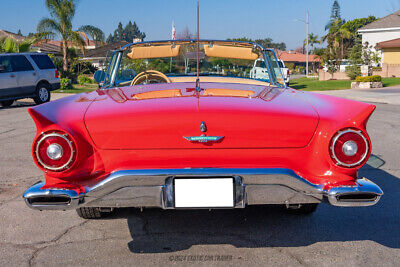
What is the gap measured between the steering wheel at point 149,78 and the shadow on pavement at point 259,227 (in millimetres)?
1197

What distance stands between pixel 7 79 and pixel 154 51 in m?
10.8

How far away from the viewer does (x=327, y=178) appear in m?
2.63

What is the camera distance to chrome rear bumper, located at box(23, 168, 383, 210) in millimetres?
2498

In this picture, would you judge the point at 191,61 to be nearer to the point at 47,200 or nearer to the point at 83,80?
the point at 47,200

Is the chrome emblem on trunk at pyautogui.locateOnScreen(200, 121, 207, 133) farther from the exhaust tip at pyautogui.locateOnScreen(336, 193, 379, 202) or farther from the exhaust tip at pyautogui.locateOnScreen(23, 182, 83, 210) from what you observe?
the exhaust tip at pyautogui.locateOnScreen(336, 193, 379, 202)

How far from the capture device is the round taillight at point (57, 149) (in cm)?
257

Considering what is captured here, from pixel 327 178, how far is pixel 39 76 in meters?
13.7

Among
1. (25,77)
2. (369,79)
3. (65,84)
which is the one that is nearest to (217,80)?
(25,77)

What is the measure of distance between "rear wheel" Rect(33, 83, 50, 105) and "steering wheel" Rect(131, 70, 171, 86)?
11459mm

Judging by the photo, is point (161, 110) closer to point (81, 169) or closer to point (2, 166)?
point (81, 169)

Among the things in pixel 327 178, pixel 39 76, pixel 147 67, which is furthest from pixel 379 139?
pixel 39 76

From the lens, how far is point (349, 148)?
2613 mm

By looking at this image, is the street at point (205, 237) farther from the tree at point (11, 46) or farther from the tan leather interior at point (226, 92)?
the tree at point (11, 46)

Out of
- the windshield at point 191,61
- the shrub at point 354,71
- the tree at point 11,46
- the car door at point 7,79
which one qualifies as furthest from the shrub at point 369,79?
the windshield at point 191,61
